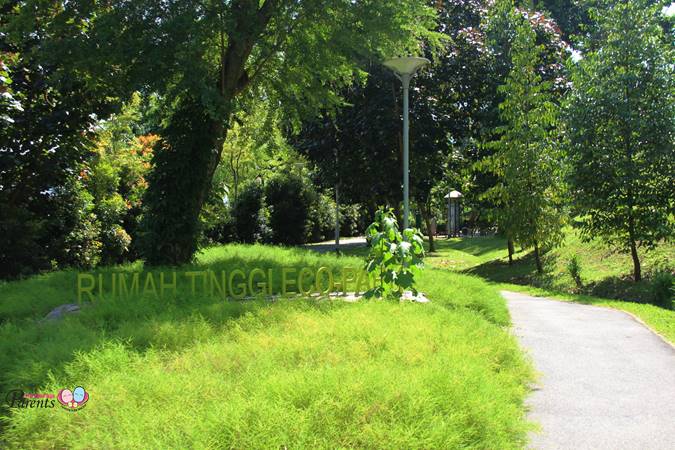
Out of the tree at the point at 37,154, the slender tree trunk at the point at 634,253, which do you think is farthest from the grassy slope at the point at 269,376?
the slender tree trunk at the point at 634,253

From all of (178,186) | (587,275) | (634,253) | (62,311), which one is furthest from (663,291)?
(62,311)

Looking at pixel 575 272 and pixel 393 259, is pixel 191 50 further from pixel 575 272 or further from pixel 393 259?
pixel 575 272

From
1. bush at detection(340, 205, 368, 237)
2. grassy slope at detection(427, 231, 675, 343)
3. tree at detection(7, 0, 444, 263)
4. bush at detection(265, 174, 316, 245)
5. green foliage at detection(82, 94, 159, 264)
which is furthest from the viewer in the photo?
bush at detection(340, 205, 368, 237)

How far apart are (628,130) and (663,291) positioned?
398 centimetres

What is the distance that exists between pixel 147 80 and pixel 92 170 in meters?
5.15

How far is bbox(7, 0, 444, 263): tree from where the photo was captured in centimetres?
845

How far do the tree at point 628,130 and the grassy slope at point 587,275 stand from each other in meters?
0.77

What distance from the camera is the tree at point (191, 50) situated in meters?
8.45

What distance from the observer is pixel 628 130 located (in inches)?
493

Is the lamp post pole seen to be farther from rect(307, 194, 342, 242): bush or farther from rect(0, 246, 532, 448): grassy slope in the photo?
rect(307, 194, 342, 242): bush

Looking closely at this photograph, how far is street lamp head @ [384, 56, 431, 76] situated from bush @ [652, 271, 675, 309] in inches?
256

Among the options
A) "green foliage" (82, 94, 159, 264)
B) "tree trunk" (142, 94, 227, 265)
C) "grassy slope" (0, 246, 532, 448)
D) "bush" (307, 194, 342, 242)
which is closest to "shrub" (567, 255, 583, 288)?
"grassy slope" (0, 246, 532, 448)

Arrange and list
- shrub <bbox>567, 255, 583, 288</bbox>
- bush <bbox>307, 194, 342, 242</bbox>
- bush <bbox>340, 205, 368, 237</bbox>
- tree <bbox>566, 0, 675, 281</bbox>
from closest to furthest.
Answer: tree <bbox>566, 0, 675, 281</bbox> → shrub <bbox>567, 255, 583, 288</bbox> → bush <bbox>307, 194, 342, 242</bbox> → bush <bbox>340, 205, 368, 237</bbox>

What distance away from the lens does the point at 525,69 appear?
15453 mm
